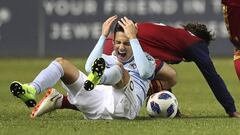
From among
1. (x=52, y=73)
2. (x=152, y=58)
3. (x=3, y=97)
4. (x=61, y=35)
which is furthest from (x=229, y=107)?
(x=61, y=35)

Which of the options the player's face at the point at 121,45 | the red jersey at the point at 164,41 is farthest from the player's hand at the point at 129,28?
the red jersey at the point at 164,41

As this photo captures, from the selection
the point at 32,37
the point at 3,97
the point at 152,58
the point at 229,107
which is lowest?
the point at 32,37

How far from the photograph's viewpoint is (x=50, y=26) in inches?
886

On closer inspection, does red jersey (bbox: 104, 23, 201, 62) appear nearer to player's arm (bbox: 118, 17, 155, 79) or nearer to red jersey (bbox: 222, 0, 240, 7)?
red jersey (bbox: 222, 0, 240, 7)

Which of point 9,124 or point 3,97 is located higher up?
point 9,124

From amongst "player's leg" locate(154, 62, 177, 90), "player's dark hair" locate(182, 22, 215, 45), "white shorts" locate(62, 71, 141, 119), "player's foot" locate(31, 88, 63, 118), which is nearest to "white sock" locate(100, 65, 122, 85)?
"white shorts" locate(62, 71, 141, 119)

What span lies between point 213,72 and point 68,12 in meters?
14.2

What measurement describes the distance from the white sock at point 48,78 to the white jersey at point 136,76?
1.83 ft

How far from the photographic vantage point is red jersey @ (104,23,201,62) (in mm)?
8953

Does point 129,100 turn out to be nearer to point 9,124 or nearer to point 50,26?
point 9,124

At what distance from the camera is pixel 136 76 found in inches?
331

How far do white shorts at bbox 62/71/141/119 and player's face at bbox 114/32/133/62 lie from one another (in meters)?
0.37

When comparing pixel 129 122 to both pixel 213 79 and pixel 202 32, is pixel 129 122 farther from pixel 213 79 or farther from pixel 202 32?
pixel 202 32

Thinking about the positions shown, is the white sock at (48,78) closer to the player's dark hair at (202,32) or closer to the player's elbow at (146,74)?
the player's elbow at (146,74)
